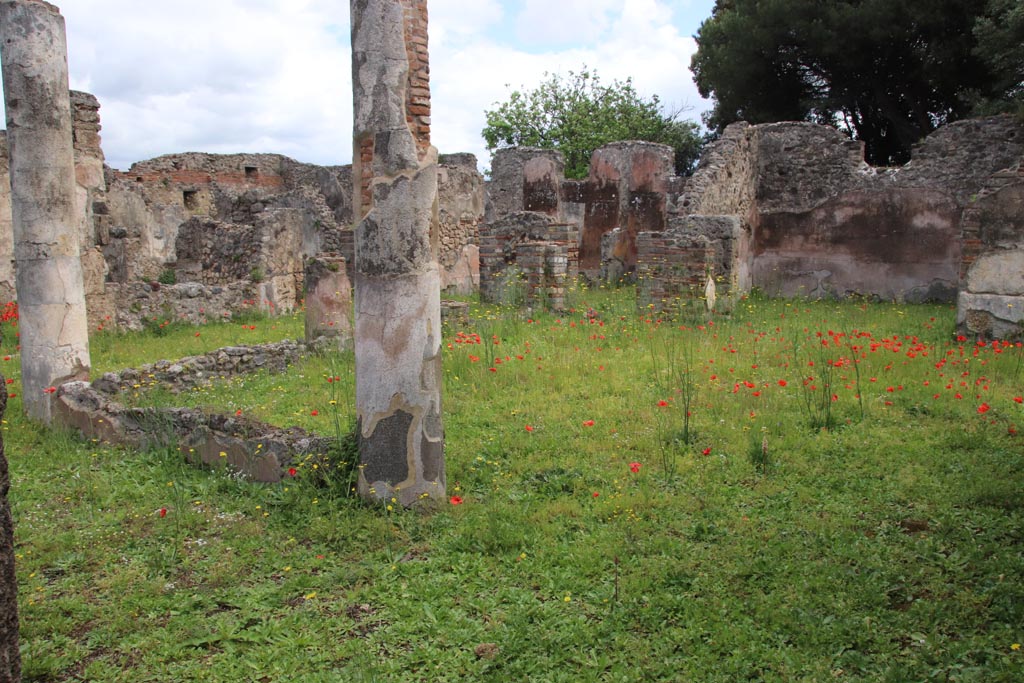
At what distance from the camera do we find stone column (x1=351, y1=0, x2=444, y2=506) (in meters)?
4.27

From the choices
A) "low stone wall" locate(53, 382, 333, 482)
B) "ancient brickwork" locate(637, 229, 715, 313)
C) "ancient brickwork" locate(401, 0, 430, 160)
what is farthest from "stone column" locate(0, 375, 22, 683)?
"ancient brickwork" locate(637, 229, 715, 313)

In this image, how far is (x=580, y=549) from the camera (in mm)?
3943

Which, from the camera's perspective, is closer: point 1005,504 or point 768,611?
point 768,611

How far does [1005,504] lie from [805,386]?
2.07 m

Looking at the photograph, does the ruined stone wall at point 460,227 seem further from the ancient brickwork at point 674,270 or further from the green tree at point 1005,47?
the green tree at point 1005,47

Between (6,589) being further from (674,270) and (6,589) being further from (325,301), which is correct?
(674,270)

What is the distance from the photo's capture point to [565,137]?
28188 millimetres

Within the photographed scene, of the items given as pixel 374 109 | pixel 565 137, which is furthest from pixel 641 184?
pixel 374 109

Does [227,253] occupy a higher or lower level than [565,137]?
lower

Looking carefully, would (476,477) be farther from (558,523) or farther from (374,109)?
(374,109)

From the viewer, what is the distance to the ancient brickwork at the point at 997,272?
8.38 meters

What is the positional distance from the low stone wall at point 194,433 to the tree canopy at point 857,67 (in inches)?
684

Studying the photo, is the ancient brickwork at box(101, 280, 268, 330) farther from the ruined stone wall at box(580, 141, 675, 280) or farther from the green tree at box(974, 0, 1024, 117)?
the green tree at box(974, 0, 1024, 117)

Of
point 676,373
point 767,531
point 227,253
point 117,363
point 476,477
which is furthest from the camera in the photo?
point 227,253
